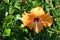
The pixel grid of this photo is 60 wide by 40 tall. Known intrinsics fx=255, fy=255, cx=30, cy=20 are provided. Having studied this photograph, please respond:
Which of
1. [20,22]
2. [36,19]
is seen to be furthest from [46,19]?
[20,22]

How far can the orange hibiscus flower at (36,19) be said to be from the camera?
174cm

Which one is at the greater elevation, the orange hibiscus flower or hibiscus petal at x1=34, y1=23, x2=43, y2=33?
the orange hibiscus flower

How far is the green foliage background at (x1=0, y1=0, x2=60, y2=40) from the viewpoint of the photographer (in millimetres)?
1795

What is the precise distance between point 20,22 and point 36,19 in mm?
156

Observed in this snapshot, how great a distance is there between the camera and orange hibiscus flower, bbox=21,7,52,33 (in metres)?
1.74

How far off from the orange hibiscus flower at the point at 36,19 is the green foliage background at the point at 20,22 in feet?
0.22

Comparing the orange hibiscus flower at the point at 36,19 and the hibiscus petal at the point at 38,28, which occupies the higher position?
the orange hibiscus flower at the point at 36,19

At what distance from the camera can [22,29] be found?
1807 mm

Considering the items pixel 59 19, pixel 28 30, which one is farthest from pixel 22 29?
pixel 59 19

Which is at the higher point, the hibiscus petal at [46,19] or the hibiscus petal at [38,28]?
the hibiscus petal at [46,19]

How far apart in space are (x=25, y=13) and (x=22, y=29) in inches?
4.7

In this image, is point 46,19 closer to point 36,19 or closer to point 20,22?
point 36,19

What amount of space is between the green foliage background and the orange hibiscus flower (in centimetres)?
7

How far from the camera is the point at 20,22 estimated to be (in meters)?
1.87
